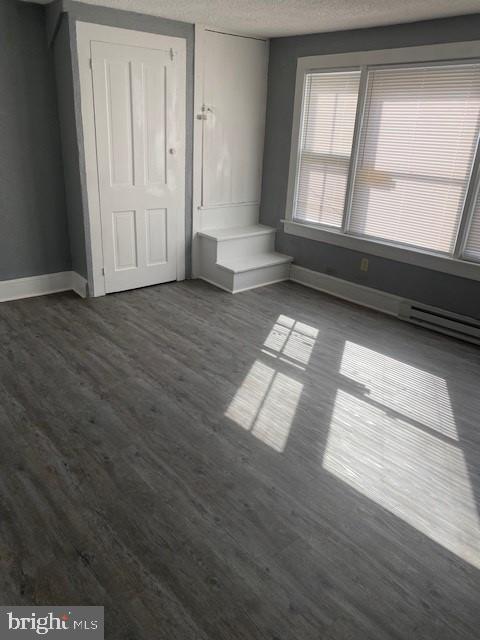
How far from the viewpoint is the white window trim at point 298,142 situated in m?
3.49

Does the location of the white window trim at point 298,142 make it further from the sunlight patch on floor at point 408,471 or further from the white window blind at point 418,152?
the sunlight patch on floor at point 408,471

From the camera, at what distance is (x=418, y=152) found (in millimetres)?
3805

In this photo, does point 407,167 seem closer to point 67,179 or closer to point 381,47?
point 381,47

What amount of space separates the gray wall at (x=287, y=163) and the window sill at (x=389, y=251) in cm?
6

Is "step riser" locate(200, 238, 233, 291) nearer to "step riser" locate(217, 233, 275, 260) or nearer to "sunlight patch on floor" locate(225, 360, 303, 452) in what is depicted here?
"step riser" locate(217, 233, 275, 260)

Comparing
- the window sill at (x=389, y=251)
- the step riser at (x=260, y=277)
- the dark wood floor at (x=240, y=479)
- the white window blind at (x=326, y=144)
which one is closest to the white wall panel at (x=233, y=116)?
the white window blind at (x=326, y=144)

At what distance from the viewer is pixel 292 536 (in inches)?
75.8

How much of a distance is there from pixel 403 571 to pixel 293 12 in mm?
3546

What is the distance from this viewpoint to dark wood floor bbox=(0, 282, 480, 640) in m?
1.65

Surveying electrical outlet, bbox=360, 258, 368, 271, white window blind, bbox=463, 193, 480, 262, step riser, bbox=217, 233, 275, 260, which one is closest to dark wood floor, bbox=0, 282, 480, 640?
white window blind, bbox=463, 193, 480, 262

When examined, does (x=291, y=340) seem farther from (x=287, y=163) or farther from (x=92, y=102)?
(x=92, y=102)

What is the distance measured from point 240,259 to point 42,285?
1884 millimetres

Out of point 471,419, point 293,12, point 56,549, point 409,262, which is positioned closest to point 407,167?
point 409,262

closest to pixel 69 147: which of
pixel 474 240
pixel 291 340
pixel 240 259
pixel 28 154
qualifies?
pixel 28 154
